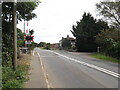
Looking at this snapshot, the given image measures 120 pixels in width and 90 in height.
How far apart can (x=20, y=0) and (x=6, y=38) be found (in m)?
2.79

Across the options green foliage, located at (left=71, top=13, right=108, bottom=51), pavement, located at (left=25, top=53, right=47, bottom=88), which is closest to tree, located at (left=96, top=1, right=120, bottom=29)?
green foliage, located at (left=71, top=13, right=108, bottom=51)

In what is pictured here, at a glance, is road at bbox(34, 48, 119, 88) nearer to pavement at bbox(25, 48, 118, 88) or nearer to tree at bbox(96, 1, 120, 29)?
pavement at bbox(25, 48, 118, 88)

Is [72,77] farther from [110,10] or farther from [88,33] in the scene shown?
[88,33]

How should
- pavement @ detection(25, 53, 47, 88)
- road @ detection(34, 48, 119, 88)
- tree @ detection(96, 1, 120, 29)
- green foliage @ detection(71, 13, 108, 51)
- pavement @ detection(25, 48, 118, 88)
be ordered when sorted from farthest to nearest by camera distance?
green foliage @ detection(71, 13, 108, 51) → tree @ detection(96, 1, 120, 29) → road @ detection(34, 48, 119, 88) → pavement @ detection(25, 48, 118, 88) → pavement @ detection(25, 53, 47, 88)

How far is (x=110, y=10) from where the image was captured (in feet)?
107

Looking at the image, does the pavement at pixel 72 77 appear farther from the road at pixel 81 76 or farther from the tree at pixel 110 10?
→ the tree at pixel 110 10

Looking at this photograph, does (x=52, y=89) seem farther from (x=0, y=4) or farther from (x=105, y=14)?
(x=105, y=14)

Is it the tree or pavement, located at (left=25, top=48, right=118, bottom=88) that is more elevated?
the tree

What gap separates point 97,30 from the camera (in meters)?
46.8

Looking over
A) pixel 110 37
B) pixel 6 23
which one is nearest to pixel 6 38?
pixel 6 23

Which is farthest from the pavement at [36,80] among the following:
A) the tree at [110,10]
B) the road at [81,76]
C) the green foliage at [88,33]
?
the green foliage at [88,33]

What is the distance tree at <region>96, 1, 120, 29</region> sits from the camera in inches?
1217

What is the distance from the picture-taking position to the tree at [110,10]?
30922 mm

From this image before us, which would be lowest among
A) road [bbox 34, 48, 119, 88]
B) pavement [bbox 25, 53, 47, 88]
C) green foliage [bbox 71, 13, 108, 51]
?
road [bbox 34, 48, 119, 88]
